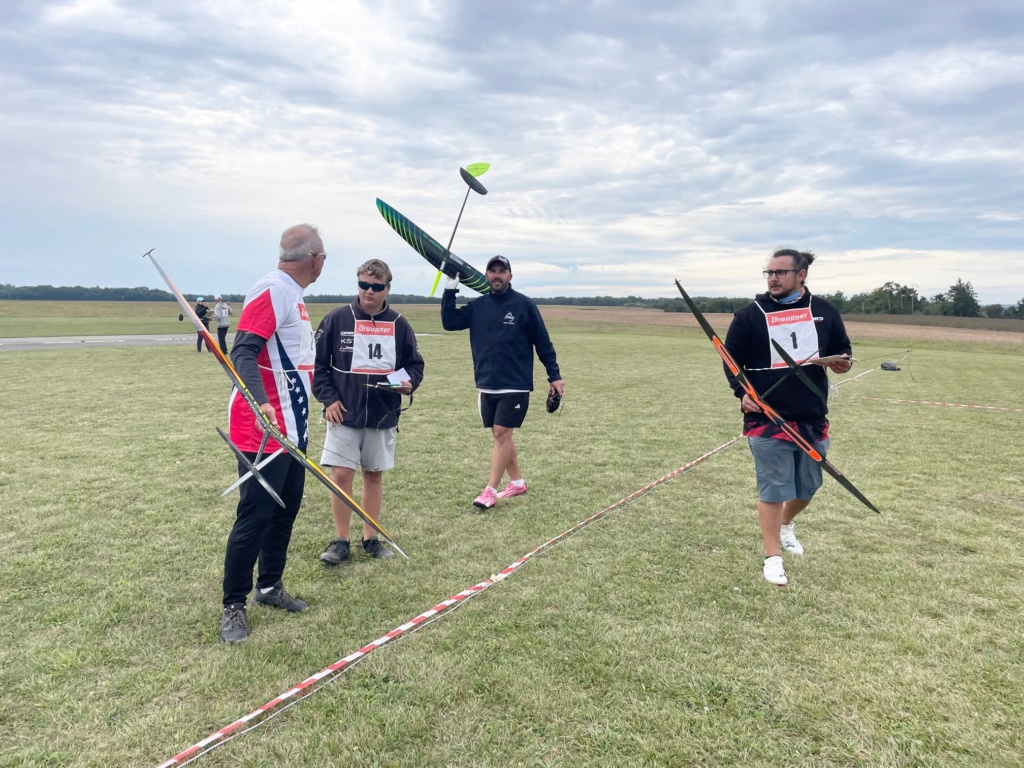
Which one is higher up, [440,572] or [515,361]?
[515,361]

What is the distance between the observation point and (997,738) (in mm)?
2570

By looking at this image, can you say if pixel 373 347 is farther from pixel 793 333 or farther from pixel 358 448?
pixel 793 333

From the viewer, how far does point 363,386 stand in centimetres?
440

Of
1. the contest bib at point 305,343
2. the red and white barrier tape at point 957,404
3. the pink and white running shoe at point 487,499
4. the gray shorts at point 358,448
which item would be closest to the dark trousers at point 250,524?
the contest bib at point 305,343

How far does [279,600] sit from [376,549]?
0.94 metres

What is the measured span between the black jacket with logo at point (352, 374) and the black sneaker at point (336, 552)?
892mm

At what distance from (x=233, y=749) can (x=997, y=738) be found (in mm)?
3280

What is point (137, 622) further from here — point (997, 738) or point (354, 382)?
point (997, 738)

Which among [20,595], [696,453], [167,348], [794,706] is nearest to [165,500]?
[20,595]

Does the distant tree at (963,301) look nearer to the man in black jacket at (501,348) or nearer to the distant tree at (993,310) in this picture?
the distant tree at (993,310)

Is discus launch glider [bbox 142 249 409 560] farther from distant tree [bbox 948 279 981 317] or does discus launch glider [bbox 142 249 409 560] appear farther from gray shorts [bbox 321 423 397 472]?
distant tree [bbox 948 279 981 317]

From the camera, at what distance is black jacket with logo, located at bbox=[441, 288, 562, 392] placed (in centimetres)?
561

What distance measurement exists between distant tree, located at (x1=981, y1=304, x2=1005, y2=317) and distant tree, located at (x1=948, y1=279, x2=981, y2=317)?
0.76m

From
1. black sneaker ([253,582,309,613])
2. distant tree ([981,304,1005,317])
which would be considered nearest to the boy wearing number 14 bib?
black sneaker ([253,582,309,613])
